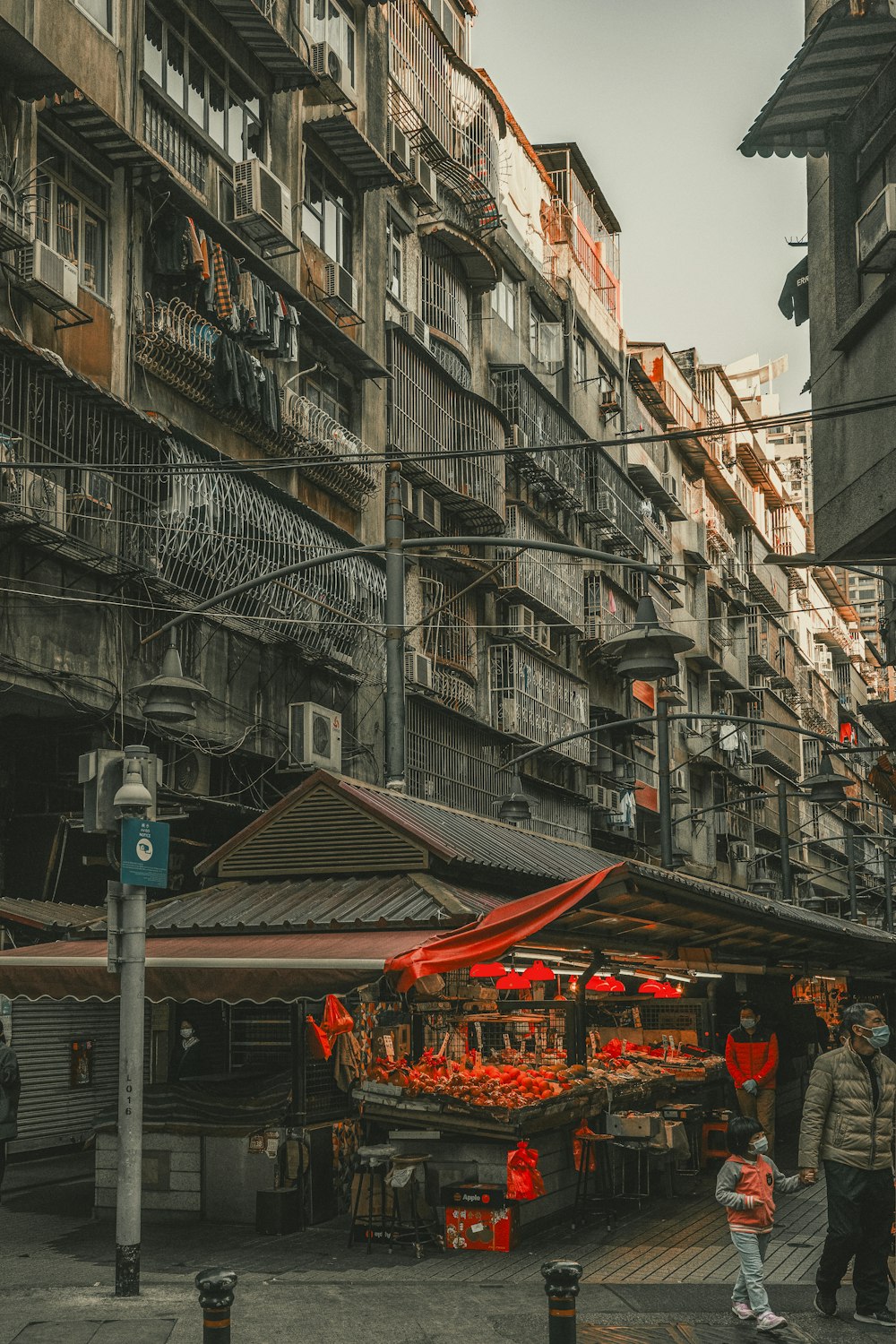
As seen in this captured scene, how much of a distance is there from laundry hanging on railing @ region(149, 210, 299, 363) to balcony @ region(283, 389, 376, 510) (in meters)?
0.96

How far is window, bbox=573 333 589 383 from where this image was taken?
4322 centimetres

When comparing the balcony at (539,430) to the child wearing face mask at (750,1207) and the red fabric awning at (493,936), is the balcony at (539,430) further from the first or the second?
the child wearing face mask at (750,1207)

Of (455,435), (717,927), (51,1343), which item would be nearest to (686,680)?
(455,435)

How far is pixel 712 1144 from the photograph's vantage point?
1888 cm

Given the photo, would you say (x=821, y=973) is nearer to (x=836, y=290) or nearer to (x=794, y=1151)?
(x=794, y=1151)

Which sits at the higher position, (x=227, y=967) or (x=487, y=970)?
(x=227, y=967)

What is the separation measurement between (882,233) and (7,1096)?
1157 centimetres

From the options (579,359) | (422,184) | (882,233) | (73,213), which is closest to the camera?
(882,233)

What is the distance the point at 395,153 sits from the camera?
31.0 metres

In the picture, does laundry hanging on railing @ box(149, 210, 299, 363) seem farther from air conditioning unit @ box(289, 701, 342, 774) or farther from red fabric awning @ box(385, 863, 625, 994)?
red fabric awning @ box(385, 863, 625, 994)

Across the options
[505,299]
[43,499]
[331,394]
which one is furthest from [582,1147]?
[505,299]

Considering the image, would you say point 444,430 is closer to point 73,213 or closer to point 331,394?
point 331,394

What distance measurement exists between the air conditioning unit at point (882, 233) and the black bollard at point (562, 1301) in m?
9.71

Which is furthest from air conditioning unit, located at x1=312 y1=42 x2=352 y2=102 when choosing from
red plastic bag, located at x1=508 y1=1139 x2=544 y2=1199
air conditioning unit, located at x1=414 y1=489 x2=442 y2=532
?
red plastic bag, located at x1=508 y1=1139 x2=544 y2=1199
